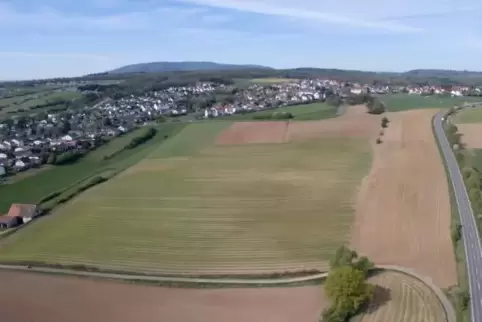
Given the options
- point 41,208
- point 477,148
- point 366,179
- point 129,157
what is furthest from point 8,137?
point 477,148

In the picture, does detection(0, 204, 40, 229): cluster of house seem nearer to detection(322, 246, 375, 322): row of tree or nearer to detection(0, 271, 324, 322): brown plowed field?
detection(0, 271, 324, 322): brown plowed field

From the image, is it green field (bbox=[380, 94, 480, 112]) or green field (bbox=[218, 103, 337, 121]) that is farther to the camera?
green field (bbox=[380, 94, 480, 112])

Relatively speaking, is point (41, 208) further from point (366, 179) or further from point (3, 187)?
point (366, 179)

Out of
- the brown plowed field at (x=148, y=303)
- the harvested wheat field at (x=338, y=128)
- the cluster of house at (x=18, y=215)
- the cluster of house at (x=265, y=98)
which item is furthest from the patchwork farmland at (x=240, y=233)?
the cluster of house at (x=265, y=98)

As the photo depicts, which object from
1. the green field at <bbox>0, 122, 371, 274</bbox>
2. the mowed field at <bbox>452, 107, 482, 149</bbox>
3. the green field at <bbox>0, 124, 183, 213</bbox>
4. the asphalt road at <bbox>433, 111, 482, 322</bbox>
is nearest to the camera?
the asphalt road at <bbox>433, 111, 482, 322</bbox>

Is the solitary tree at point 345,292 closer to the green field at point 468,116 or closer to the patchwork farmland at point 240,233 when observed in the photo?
the patchwork farmland at point 240,233

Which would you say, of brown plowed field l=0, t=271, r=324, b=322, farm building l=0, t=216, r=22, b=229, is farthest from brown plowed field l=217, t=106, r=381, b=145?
brown plowed field l=0, t=271, r=324, b=322
